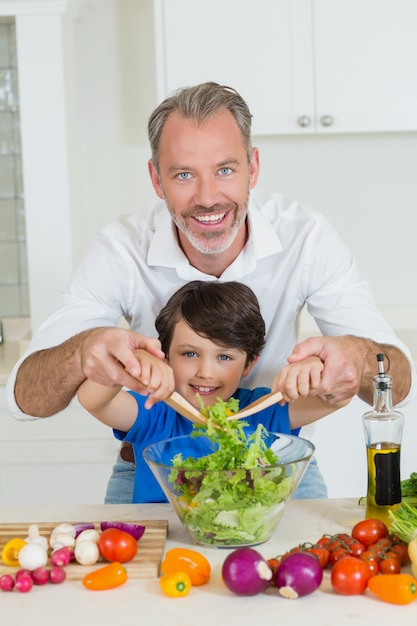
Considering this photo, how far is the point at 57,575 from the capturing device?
54.2 inches

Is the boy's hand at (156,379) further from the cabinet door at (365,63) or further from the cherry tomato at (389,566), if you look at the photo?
the cabinet door at (365,63)

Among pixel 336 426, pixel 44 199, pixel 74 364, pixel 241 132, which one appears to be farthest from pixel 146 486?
pixel 44 199

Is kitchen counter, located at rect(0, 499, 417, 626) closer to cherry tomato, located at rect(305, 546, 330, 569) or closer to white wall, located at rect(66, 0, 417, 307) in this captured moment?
cherry tomato, located at rect(305, 546, 330, 569)

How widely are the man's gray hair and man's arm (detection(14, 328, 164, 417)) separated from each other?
0.52m

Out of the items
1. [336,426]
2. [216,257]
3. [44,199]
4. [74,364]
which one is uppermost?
[44,199]

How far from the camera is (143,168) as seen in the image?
360cm

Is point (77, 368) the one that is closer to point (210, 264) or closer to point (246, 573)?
point (210, 264)

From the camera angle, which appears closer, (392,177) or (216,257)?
(216,257)

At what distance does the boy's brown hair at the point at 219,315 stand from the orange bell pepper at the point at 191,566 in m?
0.72

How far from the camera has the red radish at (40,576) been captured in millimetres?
1373

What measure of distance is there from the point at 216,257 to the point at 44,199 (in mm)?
1196

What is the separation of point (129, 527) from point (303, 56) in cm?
211

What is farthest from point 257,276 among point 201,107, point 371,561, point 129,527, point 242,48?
point 242,48

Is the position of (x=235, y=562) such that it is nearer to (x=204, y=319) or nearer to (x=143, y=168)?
(x=204, y=319)
